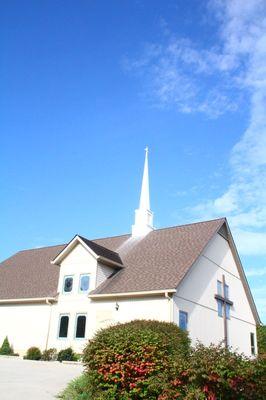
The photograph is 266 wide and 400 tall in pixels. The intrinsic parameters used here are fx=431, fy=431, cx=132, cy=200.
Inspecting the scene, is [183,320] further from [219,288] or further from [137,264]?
[219,288]

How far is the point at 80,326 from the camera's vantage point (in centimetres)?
2319

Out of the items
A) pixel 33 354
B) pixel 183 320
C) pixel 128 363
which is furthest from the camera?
pixel 33 354

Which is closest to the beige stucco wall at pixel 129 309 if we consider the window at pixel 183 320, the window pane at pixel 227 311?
the window at pixel 183 320

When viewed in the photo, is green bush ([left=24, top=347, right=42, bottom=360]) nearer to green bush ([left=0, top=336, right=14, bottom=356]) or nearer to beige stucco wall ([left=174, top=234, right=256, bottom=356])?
green bush ([left=0, top=336, right=14, bottom=356])

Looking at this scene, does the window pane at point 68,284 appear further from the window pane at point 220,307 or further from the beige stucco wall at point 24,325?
the window pane at point 220,307

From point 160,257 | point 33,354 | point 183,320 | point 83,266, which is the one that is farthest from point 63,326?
point 183,320

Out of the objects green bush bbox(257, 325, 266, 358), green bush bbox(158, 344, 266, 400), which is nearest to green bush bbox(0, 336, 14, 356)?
green bush bbox(257, 325, 266, 358)

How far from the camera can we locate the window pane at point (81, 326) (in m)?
22.9

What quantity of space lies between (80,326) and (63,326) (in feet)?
4.14

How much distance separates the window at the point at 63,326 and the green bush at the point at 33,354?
140 centimetres

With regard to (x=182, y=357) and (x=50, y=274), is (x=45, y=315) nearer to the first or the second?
(x=50, y=274)

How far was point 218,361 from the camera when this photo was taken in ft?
27.7

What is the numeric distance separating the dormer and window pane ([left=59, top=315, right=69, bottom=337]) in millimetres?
1376

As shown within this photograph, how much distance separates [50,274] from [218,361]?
20548 millimetres
